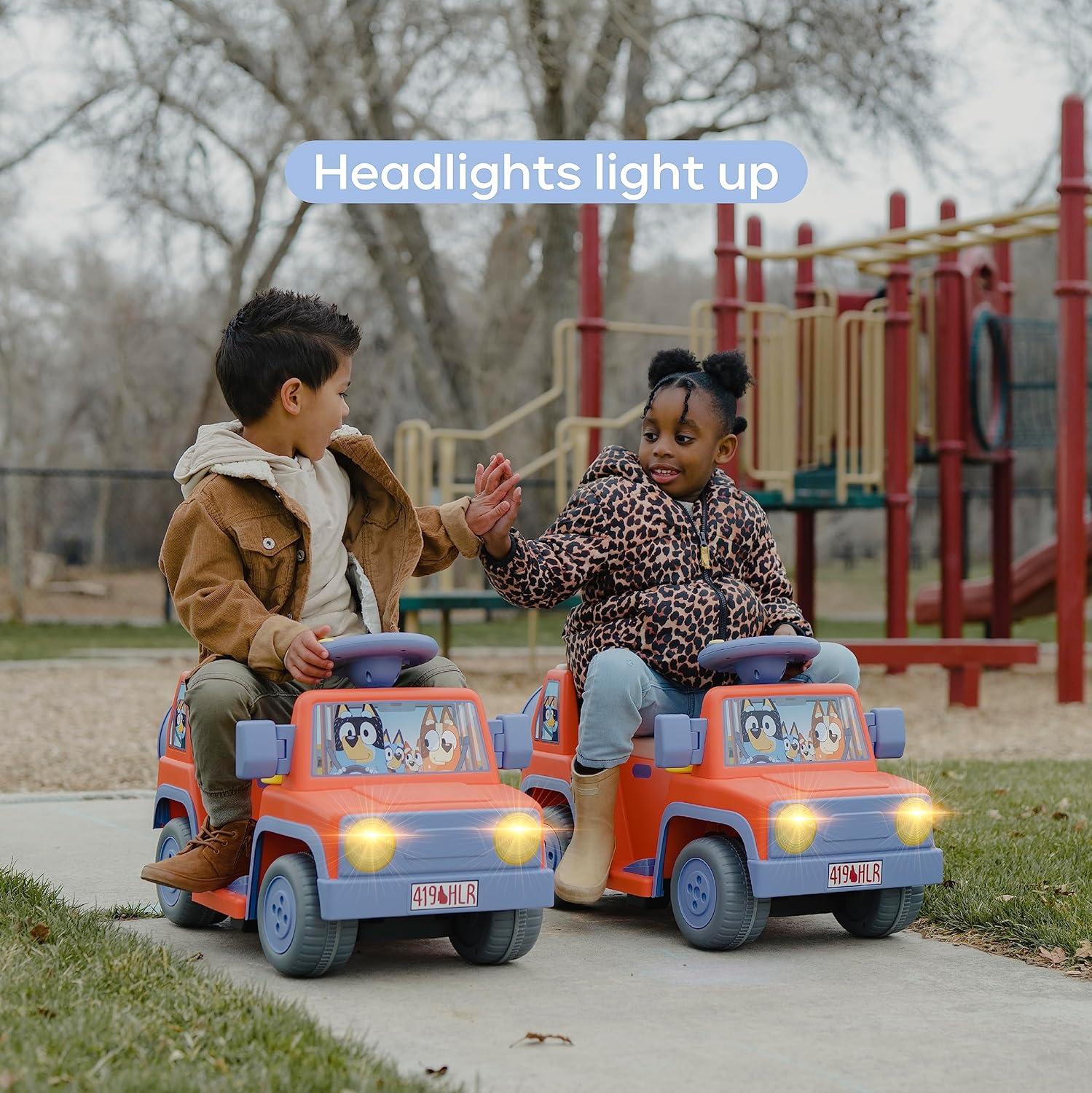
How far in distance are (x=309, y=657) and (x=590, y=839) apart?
3.21 ft

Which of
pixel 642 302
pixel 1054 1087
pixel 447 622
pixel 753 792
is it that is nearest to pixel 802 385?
pixel 447 622

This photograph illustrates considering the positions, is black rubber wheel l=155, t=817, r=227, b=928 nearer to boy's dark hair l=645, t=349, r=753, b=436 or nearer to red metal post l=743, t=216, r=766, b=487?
boy's dark hair l=645, t=349, r=753, b=436

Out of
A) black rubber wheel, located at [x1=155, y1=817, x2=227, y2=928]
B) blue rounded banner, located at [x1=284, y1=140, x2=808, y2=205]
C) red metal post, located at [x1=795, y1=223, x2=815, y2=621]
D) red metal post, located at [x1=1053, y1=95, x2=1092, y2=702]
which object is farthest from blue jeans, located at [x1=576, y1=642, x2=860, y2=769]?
red metal post, located at [x1=795, y1=223, x2=815, y2=621]

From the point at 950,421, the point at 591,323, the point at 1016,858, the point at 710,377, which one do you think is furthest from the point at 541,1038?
the point at 950,421

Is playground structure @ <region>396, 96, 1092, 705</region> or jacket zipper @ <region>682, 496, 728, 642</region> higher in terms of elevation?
playground structure @ <region>396, 96, 1092, 705</region>

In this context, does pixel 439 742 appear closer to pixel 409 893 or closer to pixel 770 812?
pixel 409 893

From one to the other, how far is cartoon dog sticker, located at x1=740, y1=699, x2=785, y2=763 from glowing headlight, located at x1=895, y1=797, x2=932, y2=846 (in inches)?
12.8

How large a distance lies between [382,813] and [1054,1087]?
4.44 ft

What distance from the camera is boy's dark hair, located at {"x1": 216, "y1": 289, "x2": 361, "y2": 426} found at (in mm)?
3732

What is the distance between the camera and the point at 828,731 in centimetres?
388

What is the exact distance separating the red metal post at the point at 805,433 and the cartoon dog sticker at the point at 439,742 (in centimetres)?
883

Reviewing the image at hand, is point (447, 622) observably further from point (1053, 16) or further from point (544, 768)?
point (1053, 16)

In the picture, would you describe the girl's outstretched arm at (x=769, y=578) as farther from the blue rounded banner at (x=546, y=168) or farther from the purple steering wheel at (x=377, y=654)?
the blue rounded banner at (x=546, y=168)

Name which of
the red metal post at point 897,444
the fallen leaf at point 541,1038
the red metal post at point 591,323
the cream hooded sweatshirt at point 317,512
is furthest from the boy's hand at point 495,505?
the red metal post at point 897,444
